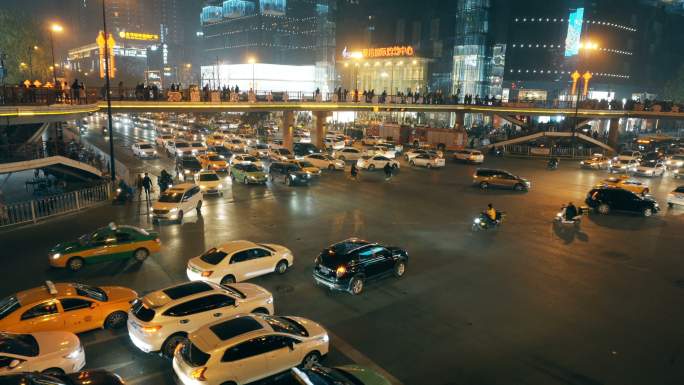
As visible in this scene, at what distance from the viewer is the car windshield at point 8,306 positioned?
1094cm

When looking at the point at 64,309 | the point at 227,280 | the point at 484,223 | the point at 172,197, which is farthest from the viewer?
the point at 172,197

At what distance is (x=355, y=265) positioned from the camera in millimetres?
14648

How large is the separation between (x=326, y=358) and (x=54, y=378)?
5449 mm

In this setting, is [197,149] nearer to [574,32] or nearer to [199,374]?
[199,374]

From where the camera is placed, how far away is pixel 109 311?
12.2 m

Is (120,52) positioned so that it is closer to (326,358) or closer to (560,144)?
(560,144)

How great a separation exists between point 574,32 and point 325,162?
71.2m

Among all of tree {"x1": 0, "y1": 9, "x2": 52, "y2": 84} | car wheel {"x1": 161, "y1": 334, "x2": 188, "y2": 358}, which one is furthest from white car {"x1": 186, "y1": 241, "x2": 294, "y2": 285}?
tree {"x1": 0, "y1": 9, "x2": 52, "y2": 84}

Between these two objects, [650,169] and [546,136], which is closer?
[650,169]

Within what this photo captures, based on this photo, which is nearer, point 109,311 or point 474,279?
point 109,311

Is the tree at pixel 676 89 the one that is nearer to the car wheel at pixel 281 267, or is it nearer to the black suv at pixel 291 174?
the black suv at pixel 291 174

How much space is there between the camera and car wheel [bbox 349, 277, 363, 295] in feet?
47.5

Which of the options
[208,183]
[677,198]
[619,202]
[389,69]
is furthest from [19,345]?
[389,69]

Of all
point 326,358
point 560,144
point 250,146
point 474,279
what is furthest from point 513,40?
point 326,358
